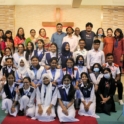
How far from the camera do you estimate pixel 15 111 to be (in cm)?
466

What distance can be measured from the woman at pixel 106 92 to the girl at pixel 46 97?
91 centimetres

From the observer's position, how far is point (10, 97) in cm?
483

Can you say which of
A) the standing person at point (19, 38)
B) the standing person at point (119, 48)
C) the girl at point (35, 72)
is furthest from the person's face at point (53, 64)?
the standing person at point (119, 48)

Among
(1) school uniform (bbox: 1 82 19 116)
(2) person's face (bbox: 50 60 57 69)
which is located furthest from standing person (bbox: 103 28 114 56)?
(1) school uniform (bbox: 1 82 19 116)

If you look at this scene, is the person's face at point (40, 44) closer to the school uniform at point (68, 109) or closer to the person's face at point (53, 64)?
the person's face at point (53, 64)

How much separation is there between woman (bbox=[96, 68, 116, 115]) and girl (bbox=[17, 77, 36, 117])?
128 cm

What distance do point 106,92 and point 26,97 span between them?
1.56m

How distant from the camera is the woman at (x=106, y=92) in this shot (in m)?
4.90

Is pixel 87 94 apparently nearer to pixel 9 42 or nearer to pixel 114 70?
pixel 114 70

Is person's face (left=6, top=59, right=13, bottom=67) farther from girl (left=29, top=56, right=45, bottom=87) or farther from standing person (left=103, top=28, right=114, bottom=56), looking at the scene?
standing person (left=103, top=28, right=114, bottom=56)

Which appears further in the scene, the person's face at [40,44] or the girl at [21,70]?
the person's face at [40,44]

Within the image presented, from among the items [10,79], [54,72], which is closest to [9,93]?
[10,79]

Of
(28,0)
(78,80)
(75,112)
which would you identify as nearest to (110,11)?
(28,0)

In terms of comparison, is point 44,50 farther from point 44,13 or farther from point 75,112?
point 44,13
